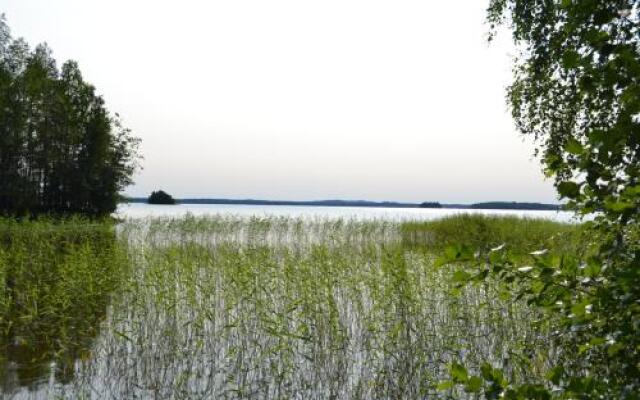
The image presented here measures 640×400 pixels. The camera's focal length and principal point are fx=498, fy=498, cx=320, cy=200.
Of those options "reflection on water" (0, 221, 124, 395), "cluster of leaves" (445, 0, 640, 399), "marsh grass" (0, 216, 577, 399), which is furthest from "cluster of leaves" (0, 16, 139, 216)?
"cluster of leaves" (445, 0, 640, 399)

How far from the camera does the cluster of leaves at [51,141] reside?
36906 millimetres

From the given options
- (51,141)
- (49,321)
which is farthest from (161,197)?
(49,321)

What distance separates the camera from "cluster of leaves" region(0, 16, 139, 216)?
36906 mm

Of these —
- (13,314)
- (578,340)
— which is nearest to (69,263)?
(13,314)

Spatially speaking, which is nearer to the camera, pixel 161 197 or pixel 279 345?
pixel 279 345

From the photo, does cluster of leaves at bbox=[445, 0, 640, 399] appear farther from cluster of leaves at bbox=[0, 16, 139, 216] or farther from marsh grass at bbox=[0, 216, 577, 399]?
cluster of leaves at bbox=[0, 16, 139, 216]

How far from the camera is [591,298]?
184cm

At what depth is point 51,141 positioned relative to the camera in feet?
130

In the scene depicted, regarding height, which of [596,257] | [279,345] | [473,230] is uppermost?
[596,257]

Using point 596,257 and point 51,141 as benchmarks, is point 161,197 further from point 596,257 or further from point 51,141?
point 596,257

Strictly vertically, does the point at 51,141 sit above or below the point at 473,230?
above

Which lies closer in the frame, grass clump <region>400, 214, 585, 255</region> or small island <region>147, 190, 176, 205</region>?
grass clump <region>400, 214, 585, 255</region>

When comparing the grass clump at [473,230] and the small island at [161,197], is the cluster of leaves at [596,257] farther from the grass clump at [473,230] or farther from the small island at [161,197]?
the small island at [161,197]

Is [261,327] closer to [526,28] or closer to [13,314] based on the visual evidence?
[13,314]
